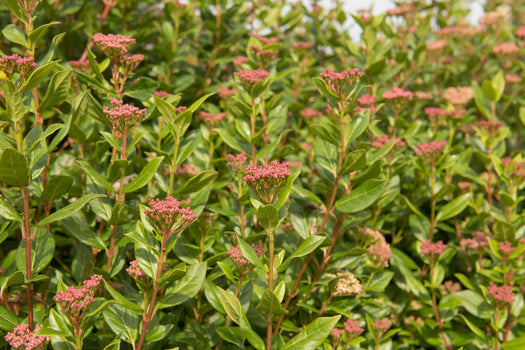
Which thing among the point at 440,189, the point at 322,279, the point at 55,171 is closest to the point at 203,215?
the point at 322,279

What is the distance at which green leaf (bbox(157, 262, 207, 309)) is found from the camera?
199 cm

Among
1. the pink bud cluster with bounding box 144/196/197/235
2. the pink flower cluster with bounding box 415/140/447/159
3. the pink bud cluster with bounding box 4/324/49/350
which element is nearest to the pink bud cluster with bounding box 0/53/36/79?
the pink bud cluster with bounding box 144/196/197/235

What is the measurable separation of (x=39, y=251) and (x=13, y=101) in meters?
0.73

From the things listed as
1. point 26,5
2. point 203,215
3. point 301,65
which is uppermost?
point 26,5

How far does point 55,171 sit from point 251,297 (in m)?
1.51

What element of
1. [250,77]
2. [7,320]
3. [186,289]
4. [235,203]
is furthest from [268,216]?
[7,320]

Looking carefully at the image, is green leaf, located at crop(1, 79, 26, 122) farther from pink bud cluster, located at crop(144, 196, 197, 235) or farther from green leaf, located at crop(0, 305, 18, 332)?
green leaf, located at crop(0, 305, 18, 332)

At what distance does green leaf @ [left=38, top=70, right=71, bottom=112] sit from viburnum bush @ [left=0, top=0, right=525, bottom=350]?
0.01 m

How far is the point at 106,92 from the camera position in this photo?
2.52 m

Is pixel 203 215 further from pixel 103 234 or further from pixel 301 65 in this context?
pixel 301 65

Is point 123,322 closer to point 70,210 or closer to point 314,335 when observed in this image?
point 70,210

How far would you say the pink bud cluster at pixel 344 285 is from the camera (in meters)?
2.45

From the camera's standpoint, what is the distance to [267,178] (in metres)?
1.86

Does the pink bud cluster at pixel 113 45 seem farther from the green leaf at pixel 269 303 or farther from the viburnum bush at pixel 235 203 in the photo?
the green leaf at pixel 269 303
